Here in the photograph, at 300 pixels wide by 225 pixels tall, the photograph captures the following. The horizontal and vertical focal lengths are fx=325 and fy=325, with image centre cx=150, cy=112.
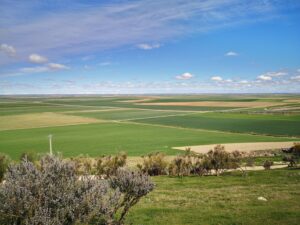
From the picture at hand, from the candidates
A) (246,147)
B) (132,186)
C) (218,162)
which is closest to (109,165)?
(218,162)

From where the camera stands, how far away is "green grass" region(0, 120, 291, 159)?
175 feet

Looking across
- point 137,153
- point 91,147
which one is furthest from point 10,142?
point 137,153

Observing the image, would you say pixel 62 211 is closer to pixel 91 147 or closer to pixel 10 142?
pixel 91 147

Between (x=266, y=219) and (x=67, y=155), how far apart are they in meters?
37.9

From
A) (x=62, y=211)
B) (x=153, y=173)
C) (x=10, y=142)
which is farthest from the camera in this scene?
(x=10, y=142)

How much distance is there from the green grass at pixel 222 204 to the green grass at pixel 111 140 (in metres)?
25.2

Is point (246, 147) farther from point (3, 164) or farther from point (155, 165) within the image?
point (3, 164)

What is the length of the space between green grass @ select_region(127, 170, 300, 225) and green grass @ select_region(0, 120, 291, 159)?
2517 centimetres

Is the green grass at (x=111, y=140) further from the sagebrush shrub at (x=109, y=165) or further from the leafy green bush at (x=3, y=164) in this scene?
the leafy green bush at (x=3, y=164)

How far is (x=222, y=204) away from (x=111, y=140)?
4741cm

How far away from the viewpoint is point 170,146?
56.6 m

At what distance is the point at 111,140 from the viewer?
211 feet

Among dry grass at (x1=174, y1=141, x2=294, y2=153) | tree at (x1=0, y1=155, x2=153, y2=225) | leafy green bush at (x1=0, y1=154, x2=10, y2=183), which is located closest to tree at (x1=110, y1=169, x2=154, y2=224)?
tree at (x1=0, y1=155, x2=153, y2=225)

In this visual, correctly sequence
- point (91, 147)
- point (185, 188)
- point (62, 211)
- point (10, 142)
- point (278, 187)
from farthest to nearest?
point (10, 142), point (91, 147), point (185, 188), point (278, 187), point (62, 211)
